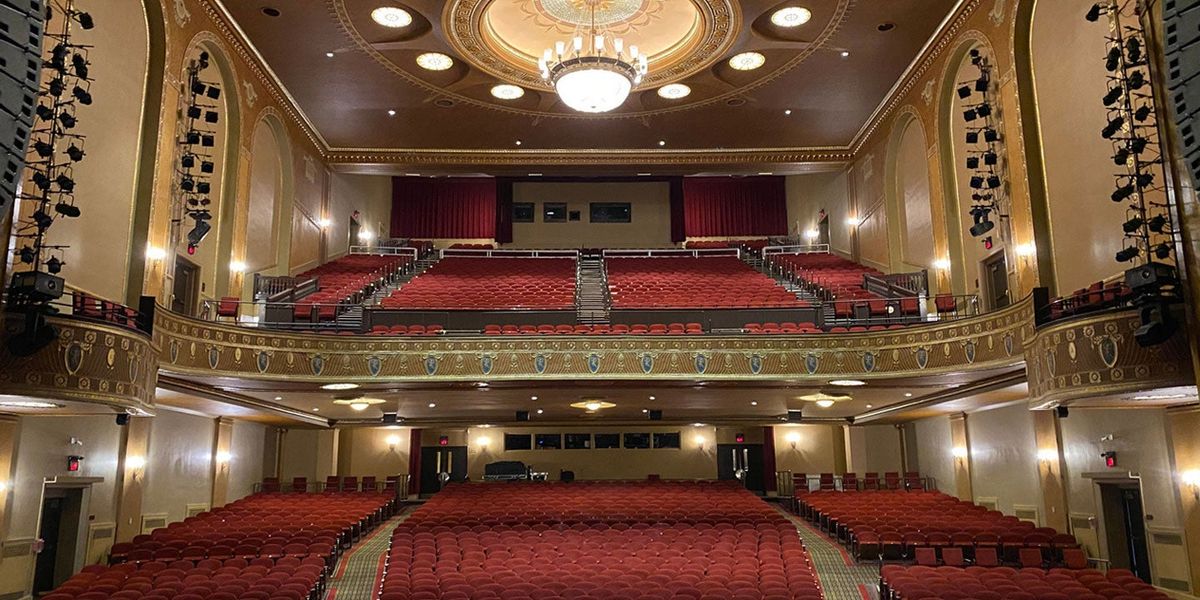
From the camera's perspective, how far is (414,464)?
23062 mm

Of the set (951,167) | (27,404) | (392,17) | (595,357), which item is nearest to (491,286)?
(595,357)

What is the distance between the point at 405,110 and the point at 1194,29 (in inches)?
579

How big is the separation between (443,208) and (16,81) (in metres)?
20.5

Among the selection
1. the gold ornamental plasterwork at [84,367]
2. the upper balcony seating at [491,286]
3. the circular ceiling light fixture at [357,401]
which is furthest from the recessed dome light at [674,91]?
the gold ornamental plasterwork at [84,367]

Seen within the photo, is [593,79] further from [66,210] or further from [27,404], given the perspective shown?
[27,404]

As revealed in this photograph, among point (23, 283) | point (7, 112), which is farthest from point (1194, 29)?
point (23, 283)

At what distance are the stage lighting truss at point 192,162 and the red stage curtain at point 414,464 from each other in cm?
1152

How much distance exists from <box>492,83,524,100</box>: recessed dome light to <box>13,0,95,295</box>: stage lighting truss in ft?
25.7

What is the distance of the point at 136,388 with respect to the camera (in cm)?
857

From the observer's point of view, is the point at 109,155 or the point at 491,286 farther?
the point at 491,286

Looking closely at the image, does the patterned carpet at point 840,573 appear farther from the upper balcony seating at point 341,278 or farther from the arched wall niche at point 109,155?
the arched wall niche at point 109,155

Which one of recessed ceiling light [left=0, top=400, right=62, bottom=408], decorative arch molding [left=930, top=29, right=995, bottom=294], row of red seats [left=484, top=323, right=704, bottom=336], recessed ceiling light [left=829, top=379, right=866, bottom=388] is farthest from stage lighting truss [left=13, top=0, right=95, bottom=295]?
decorative arch molding [left=930, top=29, right=995, bottom=294]

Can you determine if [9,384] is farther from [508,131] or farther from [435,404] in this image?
[508,131]

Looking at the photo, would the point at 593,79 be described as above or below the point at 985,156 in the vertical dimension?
above
